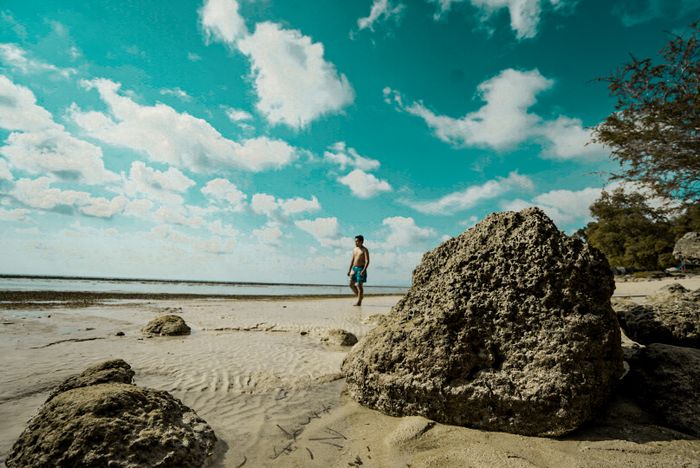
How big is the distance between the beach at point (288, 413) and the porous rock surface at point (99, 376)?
1.62 ft

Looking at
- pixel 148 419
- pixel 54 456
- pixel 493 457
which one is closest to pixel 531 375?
pixel 493 457

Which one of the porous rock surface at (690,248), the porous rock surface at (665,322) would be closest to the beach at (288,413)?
the porous rock surface at (665,322)

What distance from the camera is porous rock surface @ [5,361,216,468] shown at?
8.33 feet

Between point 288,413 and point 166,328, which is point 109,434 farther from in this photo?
point 166,328

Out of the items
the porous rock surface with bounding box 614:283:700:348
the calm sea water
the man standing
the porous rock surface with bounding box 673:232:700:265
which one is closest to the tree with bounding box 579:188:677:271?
the porous rock surface with bounding box 673:232:700:265

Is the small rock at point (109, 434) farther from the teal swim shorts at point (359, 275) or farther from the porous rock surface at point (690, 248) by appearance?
the porous rock surface at point (690, 248)

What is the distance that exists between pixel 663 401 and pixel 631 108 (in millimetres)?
10784

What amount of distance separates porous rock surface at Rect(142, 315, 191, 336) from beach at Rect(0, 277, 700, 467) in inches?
12.6

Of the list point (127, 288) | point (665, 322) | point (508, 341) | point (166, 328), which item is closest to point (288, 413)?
point (508, 341)

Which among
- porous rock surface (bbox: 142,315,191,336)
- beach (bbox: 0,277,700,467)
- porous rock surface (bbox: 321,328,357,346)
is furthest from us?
porous rock surface (bbox: 142,315,191,336)

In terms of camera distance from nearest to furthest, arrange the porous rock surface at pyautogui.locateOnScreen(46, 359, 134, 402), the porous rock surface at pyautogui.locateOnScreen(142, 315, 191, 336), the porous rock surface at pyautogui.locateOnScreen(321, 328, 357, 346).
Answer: the porous rock surface at pyautogui.locateOnScreen(46, 359, 134, 402), the porous rock surface at pyautogui.locateOnScreen(321, 328, 357, 346), the porous rock surface at pyautogui.locateOnScreen(142, 315, 191, 336)

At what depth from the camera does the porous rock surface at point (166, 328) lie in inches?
334

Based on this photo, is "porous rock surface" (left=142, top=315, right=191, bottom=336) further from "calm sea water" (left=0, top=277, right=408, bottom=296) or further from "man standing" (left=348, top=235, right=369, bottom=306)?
"calm sea water" (left=0, top=277, right=408, bottom=296)

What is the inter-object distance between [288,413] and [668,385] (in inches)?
160
